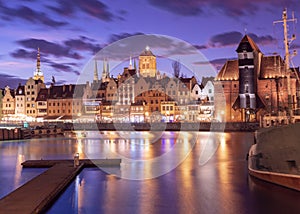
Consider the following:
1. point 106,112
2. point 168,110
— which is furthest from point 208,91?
point 106,112

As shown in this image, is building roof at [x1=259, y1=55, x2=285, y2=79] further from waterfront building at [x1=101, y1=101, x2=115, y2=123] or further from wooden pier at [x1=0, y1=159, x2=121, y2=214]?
wooden pier at [x1=0, y1=159, x2=121, y2=214]


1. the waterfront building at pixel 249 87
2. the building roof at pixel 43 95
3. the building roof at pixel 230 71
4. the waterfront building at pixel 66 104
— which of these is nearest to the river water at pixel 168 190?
the waterfront building at pixel 249 87

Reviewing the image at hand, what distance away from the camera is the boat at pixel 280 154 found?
17156 millimetres

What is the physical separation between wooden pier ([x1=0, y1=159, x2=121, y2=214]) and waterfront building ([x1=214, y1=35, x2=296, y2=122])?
6818 cm

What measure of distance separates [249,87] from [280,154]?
74.4m

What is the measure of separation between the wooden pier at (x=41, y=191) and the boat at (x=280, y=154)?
10.8 m

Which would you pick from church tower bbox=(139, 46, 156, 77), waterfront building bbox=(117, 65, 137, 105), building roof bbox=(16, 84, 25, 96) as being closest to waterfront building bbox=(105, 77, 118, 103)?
waterfront building bbox=(117, 65, 137, 105)

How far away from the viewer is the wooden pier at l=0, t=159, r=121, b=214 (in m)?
15.1

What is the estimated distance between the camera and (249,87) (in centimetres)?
9006

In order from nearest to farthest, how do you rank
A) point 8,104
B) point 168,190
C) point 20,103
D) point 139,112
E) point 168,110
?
1. point 168,190
2. point 168,110
3. point 139,112
4. point 20,103
5. point 8,104

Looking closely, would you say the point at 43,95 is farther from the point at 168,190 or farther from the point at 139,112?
the point at 168,190

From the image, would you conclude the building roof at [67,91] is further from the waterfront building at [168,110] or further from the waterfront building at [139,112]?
the waterfront building at [168,110]

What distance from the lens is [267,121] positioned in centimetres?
2495

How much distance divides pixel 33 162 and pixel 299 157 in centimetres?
2156
